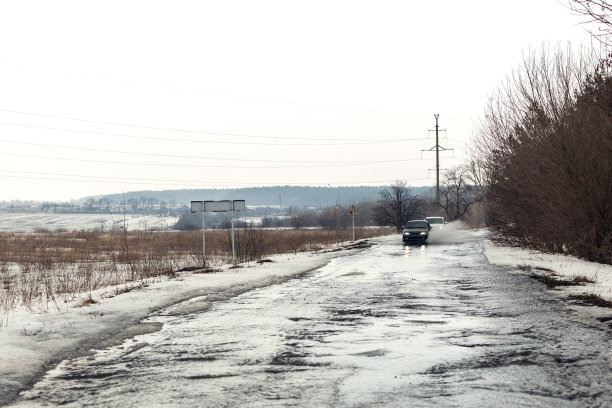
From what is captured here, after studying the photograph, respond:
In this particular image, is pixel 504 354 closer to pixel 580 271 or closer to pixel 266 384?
pixel 266 384

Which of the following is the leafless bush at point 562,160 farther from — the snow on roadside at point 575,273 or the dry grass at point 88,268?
the dry grass at point 88,268

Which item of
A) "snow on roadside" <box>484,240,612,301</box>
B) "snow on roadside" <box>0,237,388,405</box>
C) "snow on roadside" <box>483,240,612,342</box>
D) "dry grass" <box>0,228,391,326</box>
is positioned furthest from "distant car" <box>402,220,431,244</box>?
"snow on roadside" <box>0,237,388,405</box>

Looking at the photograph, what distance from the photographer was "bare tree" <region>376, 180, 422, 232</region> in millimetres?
74875

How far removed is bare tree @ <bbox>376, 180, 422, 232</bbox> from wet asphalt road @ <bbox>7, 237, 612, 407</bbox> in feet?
201

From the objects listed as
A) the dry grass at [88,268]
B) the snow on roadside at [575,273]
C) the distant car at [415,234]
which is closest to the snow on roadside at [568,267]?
the snow on roadside at [575,273]

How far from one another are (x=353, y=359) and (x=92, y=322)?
5.41 m

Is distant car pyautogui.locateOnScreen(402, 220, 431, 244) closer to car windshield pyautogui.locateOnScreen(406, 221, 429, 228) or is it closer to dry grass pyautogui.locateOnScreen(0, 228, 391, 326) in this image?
car windshield pyautogui.locateOnScreen(406, 221, 429, 228)

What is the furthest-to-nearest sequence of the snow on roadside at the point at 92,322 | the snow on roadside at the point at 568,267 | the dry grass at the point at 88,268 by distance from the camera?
the dry grass at the point at 88,268
the snow on roadside at the point at 568,267
the snow on roadside at the point at 92,322

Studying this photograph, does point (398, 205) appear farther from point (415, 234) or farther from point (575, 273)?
point (575, 273)

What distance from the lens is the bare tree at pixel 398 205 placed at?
7488cm

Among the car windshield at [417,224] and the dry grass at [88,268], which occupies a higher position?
the car windshield at [417,224]

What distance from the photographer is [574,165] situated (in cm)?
1948

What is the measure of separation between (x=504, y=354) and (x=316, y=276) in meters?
12.5

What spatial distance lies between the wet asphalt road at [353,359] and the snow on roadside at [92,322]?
38 cm
